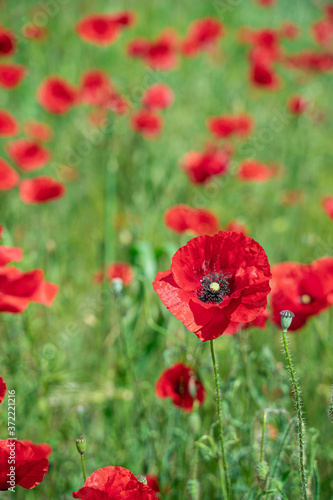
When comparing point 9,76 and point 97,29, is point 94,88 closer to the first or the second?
point 97,29

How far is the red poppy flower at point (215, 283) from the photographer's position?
94 cm

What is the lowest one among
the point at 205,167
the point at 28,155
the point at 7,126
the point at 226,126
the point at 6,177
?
the point at 6,177

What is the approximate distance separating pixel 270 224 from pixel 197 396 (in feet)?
6.44

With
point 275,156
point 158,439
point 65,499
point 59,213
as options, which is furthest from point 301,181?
point 65,499

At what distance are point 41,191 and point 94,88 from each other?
44.6 inches

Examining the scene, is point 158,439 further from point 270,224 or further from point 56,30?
point 56,30

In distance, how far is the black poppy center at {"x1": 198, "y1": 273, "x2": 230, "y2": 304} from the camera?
1097 mm

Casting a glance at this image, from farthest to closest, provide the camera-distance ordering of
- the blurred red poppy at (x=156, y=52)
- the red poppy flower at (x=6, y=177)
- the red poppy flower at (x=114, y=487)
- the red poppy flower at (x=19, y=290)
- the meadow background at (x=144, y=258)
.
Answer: the blurred red poppy at (x=156, y=52) < the red poppy flower at (x=6, y=177) < the meadow background at (x=144, y=258) < the red poppy flower at (x=19, y=290) < the red poppy flower at (x=114, y=487)

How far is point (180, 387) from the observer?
1377 mm

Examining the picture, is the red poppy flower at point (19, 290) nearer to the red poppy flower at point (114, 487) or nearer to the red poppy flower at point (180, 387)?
the red poppy flower at point (180, 387)

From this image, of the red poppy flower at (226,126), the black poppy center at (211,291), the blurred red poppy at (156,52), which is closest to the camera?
the black poppy center at (211,291)

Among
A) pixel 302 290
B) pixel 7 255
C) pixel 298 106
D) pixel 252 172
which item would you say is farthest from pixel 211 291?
pixel 298 106

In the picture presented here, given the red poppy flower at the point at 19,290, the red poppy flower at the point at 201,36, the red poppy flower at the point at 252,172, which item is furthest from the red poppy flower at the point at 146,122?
the red poppy flower at the point at 19,290

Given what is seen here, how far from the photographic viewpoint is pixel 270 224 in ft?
10.3
